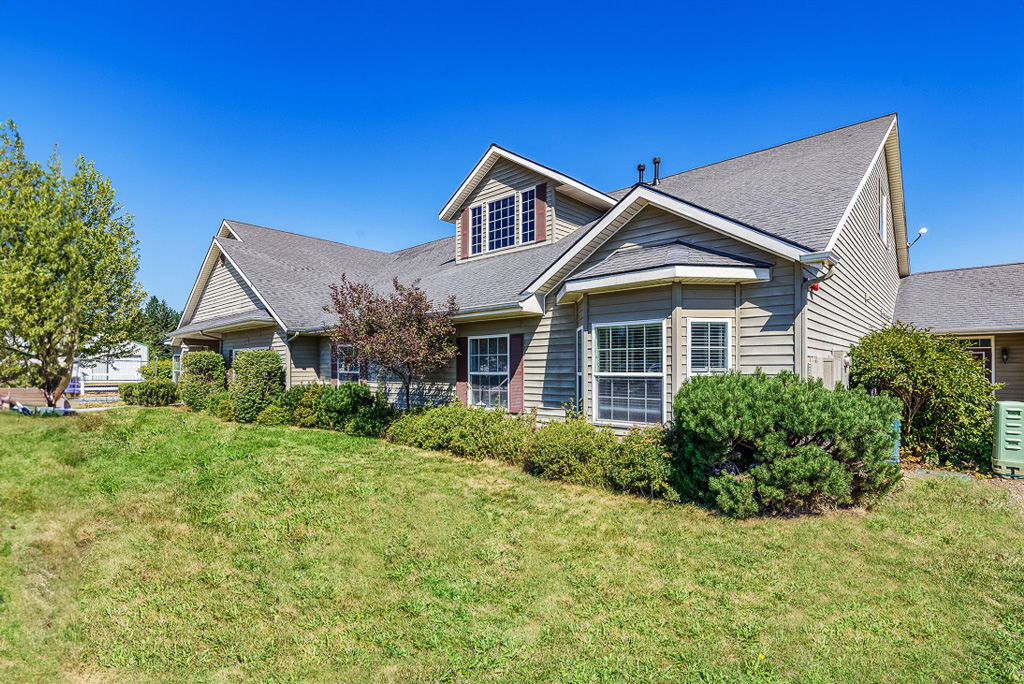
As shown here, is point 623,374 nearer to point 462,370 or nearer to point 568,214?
point 462,370

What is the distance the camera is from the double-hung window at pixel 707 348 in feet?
26.8

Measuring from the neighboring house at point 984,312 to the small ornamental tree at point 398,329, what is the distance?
534 inches

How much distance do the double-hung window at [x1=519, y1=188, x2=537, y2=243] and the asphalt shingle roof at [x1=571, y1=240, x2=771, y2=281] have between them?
4.90 m

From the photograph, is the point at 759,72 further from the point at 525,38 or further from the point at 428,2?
the point at 428,2

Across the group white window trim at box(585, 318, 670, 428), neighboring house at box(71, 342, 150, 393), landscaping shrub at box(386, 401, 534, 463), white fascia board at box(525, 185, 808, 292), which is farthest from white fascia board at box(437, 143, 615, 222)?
neighboring house at box(71, 342, 150, 393)

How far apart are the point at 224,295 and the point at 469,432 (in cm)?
1552

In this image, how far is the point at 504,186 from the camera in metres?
14.9

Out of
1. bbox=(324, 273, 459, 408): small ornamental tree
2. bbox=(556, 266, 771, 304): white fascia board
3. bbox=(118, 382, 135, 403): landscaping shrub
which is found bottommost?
bbox=(118, 382, 135, 403): landscaping shrub

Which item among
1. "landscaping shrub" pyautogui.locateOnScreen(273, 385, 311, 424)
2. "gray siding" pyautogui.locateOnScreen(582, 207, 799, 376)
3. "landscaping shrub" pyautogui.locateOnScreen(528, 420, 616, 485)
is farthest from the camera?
"landscaping shrub" pyautogui.locateOnScreen(273, 385, 311, 424)

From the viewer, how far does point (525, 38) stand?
12547mm

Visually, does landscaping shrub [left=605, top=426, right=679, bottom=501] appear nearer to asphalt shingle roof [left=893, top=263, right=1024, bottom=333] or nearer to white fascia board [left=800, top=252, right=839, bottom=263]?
white fascia board [left=800, top=252, right=839, bottom=263]

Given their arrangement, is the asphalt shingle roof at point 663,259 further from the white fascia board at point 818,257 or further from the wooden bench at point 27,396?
the wooden bench at point 27,396

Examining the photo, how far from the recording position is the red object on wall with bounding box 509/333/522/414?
11.4 m

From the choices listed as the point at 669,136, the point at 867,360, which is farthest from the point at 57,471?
the point at 669,136
